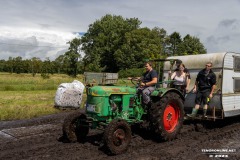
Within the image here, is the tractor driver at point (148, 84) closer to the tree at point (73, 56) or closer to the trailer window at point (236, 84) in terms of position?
the trailer window at point (236, 84)

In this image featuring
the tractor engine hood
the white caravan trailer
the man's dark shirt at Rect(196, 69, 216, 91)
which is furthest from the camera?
the white caravan trailer

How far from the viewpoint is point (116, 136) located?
20.0 ft

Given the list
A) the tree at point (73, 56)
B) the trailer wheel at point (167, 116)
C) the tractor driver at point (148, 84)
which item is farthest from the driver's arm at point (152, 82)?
the tree at point (73, 56)

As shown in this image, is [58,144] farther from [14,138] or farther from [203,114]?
[203,114]

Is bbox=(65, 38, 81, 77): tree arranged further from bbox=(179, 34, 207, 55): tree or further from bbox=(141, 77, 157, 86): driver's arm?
bbox=(141, 77, 157, 86): driver's arm

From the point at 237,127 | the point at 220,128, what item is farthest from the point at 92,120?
the point at 237,127

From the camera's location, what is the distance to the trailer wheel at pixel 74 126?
22.4ft

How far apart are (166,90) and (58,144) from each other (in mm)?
2890

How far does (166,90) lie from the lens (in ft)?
24.0

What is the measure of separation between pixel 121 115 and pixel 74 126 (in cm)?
114

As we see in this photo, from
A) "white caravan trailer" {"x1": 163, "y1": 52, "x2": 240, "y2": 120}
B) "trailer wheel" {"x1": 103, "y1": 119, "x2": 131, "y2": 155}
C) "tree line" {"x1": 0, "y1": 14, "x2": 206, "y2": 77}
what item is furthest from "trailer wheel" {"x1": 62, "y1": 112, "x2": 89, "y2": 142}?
"tree line" {"x1": 0, "y1": 14, "x2": 206, "y2": 77}

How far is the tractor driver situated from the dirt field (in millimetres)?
1037

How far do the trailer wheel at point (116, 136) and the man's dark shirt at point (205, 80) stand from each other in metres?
3.30

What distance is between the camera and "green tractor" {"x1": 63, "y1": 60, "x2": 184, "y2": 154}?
243 inches
